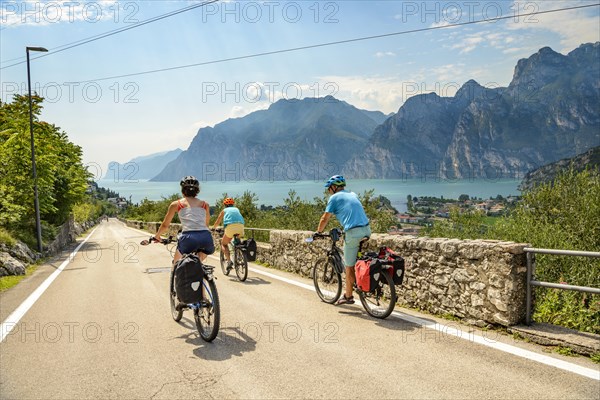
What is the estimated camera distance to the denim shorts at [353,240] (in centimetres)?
619

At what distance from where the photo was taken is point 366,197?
2542 centimetres

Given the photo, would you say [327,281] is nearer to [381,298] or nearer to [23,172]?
[381,298]

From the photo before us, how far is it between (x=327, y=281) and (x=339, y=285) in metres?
0.32

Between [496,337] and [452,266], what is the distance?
3.86ft

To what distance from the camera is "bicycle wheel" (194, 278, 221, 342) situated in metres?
4.94

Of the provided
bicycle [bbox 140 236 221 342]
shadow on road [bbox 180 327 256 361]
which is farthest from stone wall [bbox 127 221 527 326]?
bicycle [bbox 140 236 221 342]

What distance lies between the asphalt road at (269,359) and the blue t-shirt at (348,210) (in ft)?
4.41

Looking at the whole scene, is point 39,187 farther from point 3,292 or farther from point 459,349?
point 459,349

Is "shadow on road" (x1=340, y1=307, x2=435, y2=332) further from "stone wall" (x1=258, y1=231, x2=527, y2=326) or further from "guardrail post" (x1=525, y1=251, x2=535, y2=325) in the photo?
"guardrail post" (x1=525, y1=251, x2=535, y2=325)

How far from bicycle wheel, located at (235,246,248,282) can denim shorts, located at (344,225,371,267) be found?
3.94 meters

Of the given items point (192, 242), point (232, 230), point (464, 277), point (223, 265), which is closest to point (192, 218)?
point (192, 242)

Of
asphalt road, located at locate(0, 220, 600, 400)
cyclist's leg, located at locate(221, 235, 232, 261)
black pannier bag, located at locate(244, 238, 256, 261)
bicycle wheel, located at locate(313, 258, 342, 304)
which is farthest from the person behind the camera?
cyclist's leg, located at locate(221, 235, 232, 261)

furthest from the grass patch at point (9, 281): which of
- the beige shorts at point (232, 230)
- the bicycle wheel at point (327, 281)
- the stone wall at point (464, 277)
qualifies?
the stone wall at point (464, 277)

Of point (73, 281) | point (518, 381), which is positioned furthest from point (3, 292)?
point (518, 381)
